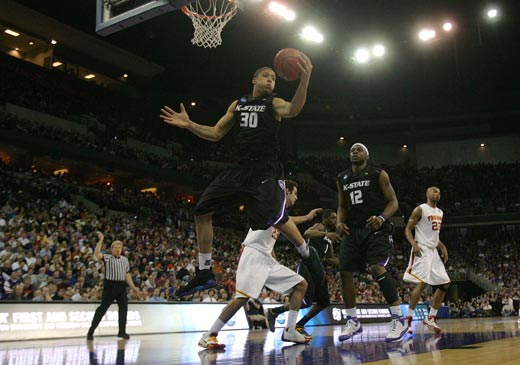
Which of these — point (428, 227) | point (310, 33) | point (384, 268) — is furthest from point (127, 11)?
point (310, 33)

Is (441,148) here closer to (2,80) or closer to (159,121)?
(159,121)

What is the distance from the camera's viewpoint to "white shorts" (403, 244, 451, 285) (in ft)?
25.7

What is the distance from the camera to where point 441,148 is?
1501 inches

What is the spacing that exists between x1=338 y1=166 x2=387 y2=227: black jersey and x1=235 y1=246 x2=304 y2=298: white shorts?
1.03 metres

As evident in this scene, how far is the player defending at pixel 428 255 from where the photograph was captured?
7.86m

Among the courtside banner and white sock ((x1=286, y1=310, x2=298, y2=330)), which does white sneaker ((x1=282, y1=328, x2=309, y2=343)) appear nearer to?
white sock ((x1=286, y1=310, x2=298, y2=330))

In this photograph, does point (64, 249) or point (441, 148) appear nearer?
point (64, 249)

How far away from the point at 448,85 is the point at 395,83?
3.39 metres

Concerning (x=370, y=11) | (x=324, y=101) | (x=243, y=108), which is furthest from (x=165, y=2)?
(x=324, y=101)

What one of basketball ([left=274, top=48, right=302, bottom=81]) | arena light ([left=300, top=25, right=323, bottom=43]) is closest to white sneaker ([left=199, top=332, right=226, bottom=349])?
basketball ([left=274, top=48, right=302, bottom=81])

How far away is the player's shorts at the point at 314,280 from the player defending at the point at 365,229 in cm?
69

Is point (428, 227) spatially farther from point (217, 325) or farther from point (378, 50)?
point (378, 50)

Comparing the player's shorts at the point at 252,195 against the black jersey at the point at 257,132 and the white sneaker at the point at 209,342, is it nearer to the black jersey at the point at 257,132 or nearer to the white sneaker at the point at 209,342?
the black jersey at the point at 257,132

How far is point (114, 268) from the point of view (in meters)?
8.95
